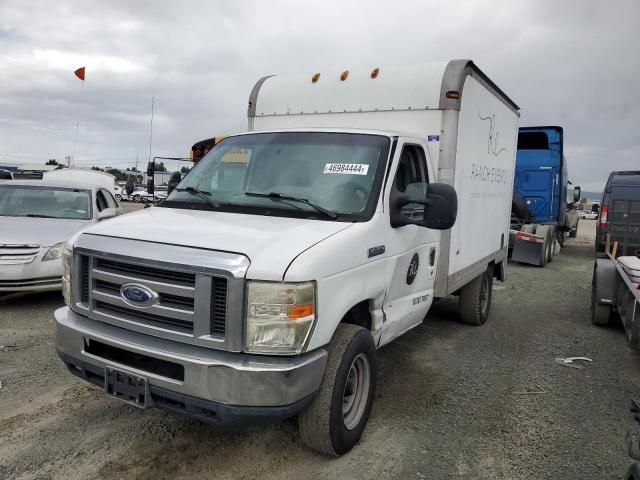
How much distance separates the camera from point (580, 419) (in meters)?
4.18

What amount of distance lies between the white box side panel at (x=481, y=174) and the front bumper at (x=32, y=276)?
506cm

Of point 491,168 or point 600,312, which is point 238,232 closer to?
point 491,168

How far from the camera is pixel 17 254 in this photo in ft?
21.7

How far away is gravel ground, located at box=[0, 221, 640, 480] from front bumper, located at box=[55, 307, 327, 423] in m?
0.64

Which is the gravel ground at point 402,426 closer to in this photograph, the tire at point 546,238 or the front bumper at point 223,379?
the front bumper at point 223,379

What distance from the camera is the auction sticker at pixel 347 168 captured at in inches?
148

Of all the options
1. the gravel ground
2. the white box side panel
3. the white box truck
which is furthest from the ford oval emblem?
the white box side panel

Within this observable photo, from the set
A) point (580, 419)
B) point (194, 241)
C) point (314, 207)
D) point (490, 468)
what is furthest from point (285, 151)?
point (580, 419)

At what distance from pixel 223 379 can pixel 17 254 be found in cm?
517

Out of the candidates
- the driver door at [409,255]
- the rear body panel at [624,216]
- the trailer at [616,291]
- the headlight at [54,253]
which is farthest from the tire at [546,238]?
the headlight at [54,253]

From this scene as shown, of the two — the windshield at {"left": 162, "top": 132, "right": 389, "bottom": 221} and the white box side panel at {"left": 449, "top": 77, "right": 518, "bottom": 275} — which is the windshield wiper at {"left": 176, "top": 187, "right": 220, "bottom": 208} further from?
the white box side panel at {"left": 449, "top": 77, "right": 518, "bottom": 275}

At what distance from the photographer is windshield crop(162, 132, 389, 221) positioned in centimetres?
359

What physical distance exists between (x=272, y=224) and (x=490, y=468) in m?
2.14

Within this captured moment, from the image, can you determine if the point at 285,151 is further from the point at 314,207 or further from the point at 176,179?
the point at 176,179
